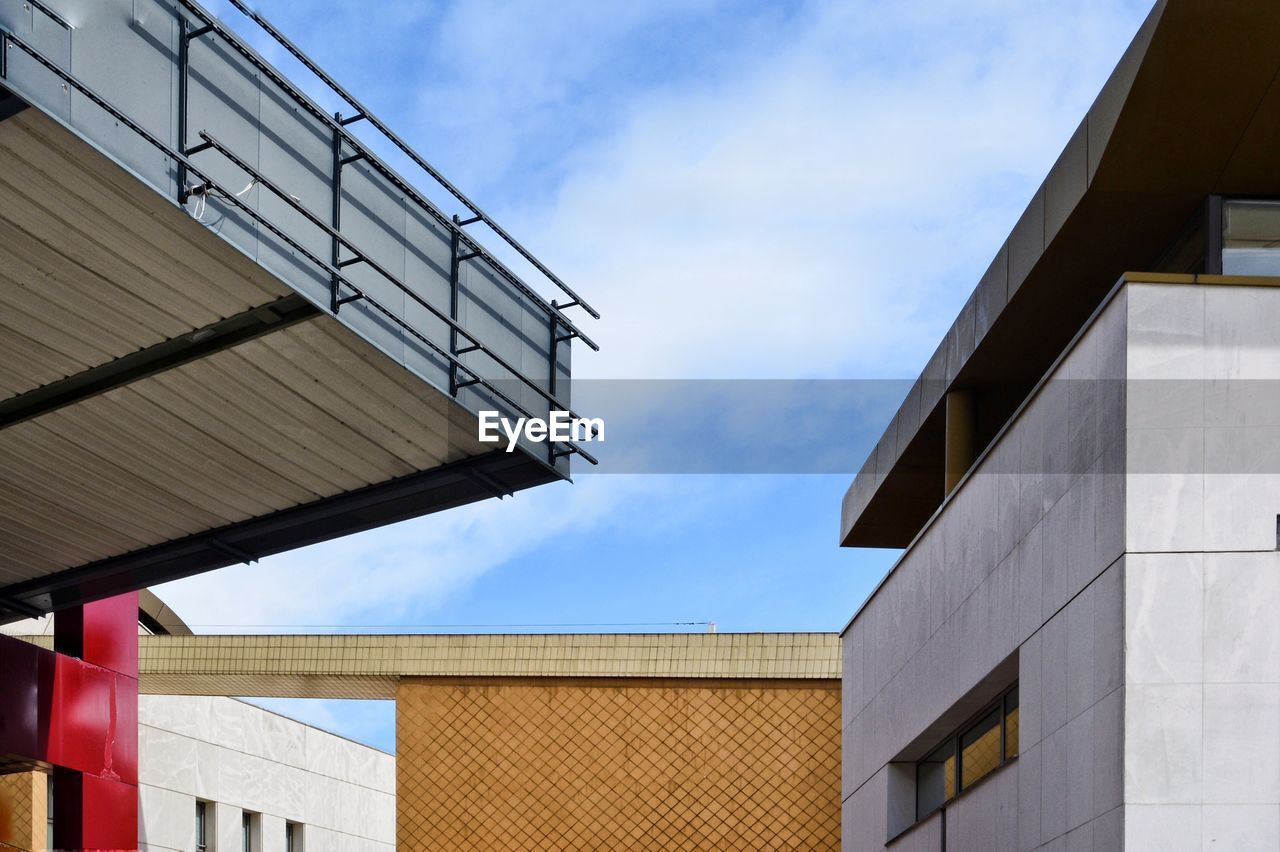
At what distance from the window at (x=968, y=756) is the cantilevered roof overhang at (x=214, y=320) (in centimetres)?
486

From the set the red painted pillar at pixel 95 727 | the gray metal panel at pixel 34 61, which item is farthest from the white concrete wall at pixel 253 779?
the gray metal panel at pixel 34 61

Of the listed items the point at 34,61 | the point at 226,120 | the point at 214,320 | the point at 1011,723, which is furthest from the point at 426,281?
the point at 1011,723

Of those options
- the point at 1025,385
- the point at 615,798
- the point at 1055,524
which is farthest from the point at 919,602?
the point at 615,798

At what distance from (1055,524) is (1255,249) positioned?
2.73 m

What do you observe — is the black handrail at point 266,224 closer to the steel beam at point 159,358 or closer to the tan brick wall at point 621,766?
the steel beam at point 159,358

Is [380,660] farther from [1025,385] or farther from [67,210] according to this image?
[67,210]

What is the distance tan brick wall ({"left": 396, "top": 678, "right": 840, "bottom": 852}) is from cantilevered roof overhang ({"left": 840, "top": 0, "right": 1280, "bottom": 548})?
7.39 meters

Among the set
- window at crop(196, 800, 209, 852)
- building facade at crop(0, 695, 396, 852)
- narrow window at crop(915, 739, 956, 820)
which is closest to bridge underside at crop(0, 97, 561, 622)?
narrow window at crop(915, 739, 956, 820)

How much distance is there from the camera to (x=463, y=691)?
27.2 meters

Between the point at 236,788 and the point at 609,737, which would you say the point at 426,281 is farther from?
the point at 236,788

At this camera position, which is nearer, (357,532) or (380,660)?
(357,532)

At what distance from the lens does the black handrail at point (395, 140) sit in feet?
46.5

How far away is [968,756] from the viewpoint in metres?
17.7

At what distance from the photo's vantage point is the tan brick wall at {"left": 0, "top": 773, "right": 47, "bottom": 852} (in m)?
31.4
